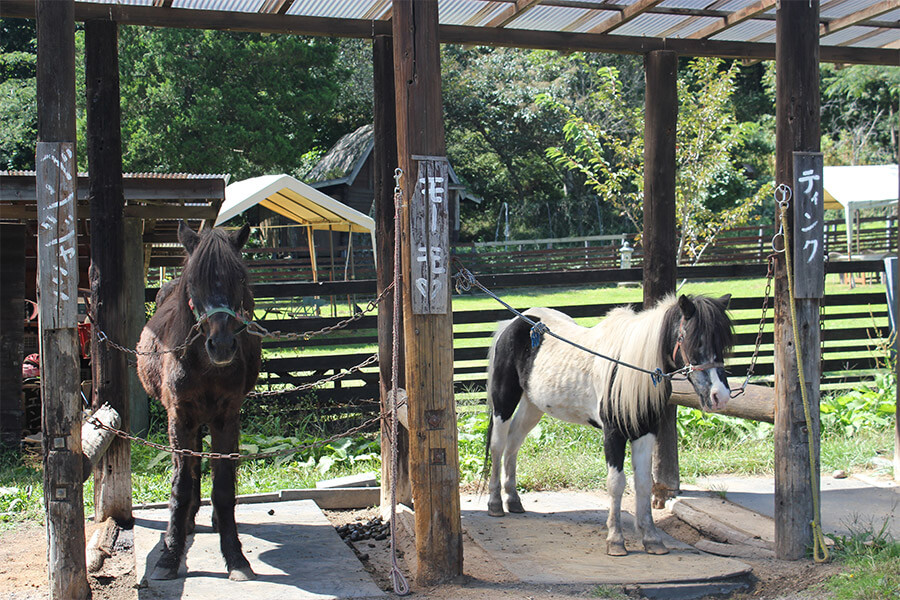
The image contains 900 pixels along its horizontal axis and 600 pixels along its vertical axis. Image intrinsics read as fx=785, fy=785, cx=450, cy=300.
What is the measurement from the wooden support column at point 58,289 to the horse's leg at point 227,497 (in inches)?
31.1

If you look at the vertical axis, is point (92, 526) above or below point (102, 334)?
below

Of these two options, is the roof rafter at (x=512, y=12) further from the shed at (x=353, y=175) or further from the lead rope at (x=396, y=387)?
the shed at (x=353, y=175)

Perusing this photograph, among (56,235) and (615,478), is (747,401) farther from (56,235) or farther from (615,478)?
(56,235)

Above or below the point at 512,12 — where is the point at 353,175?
above

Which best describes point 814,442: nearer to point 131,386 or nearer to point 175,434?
point 175,434

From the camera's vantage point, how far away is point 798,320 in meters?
4.87

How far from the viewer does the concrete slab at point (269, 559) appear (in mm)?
4340

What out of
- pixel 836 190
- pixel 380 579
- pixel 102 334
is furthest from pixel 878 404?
pixel 836 190

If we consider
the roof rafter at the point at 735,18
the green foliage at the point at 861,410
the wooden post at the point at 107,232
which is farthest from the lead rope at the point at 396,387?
the green foliage at the point at 861,410

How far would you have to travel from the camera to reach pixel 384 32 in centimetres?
602

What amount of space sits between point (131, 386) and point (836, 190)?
67.8 feet

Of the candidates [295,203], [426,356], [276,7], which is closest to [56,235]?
[426,356]

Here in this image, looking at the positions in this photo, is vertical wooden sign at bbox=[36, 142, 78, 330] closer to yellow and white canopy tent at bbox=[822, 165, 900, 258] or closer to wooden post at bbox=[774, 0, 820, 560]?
wooden post at bbox=[774, 0, 820, 560]

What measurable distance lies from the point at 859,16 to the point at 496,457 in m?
4.45
